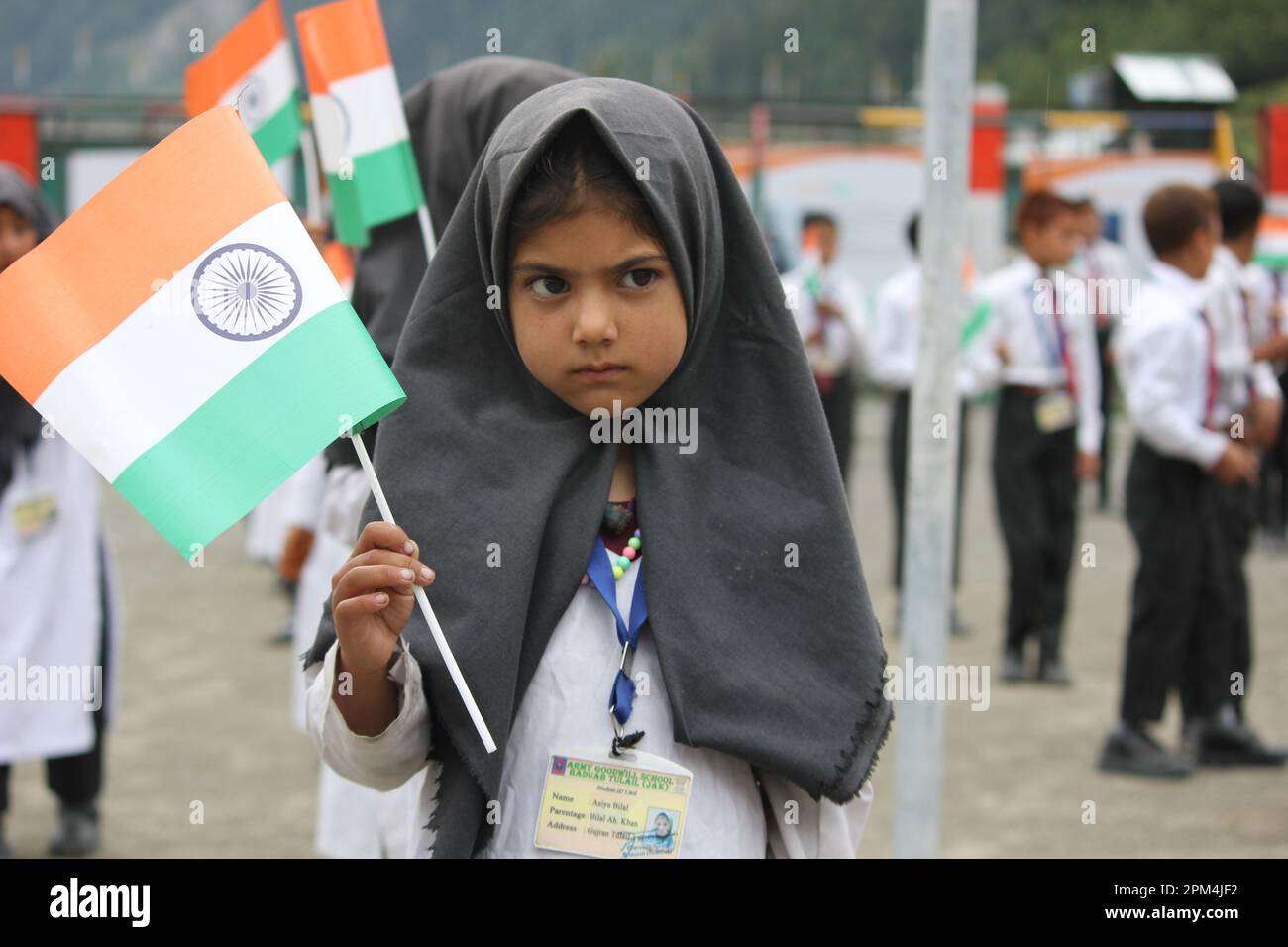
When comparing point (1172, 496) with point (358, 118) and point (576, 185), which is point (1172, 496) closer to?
point (358, 118)

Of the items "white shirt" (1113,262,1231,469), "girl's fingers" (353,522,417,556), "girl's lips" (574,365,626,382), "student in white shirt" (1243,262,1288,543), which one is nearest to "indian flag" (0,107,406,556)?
"girl's fingers" (353,522,417,556)

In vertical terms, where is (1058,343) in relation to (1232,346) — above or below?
above

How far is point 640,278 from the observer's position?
208cm

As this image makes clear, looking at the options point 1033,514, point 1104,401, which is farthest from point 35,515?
point 1104,401

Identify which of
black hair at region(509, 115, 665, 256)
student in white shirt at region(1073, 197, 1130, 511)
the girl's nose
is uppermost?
student in white shirt at region(1073, 197, 1130, 511)

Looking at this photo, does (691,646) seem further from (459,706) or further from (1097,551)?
(1097,551)

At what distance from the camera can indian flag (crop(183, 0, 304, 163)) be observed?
4.04 meters

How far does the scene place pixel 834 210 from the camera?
1689cm

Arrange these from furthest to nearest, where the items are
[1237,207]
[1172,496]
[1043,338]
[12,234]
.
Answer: [1043,338] < [1237,207] < [1172,496] < [12,234]

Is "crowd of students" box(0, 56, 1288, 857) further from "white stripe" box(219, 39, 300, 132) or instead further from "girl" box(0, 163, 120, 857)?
"girl" box(0, 163, 120, 857)

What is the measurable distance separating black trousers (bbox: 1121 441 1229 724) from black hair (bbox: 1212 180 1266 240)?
1.69 meters

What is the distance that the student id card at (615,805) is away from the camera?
211 cm

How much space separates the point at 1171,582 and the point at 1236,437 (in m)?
0.63

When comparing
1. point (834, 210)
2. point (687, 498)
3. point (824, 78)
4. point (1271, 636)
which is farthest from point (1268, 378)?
point (824, 78)
